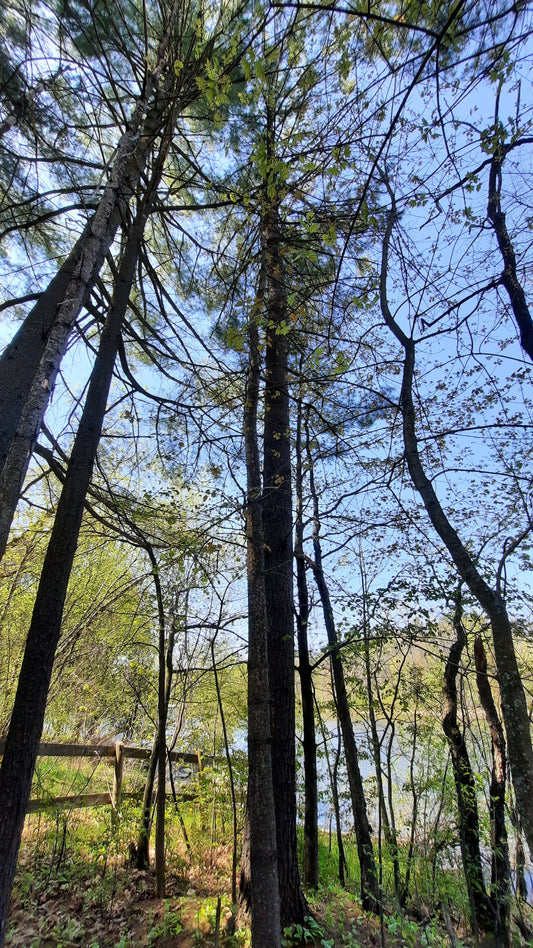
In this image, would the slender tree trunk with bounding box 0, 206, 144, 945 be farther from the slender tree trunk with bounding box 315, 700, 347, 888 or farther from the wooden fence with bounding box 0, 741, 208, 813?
the slender tree trunk with bounding box 315, 700, 347, 888

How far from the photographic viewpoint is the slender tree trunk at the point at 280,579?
117 inches

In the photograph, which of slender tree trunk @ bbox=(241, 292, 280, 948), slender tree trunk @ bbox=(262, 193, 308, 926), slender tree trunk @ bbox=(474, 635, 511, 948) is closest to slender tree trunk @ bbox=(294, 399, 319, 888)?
slender tree trunk @ bbox=(262, 193, 308, 926)

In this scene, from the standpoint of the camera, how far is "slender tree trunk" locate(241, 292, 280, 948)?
220 centimetres

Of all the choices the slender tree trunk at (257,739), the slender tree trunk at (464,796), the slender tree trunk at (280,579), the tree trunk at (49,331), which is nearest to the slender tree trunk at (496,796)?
the slender tree trunk at (464,796)

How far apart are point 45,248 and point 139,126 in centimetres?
151

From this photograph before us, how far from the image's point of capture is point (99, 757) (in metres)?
4.83

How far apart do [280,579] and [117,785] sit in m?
3.32

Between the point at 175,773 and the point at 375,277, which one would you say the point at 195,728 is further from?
the point at 375,277

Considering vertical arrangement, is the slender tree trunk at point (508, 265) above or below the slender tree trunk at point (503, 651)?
above

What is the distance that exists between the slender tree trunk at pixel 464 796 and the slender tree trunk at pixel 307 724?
157 cm

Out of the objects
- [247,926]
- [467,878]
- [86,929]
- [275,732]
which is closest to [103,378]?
[275,732]

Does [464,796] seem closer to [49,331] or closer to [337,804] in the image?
[337,804]


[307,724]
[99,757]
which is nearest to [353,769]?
[307,724]

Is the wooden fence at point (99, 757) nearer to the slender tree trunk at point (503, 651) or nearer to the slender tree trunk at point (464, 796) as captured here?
the slender tree trunk at point (464, 796)
